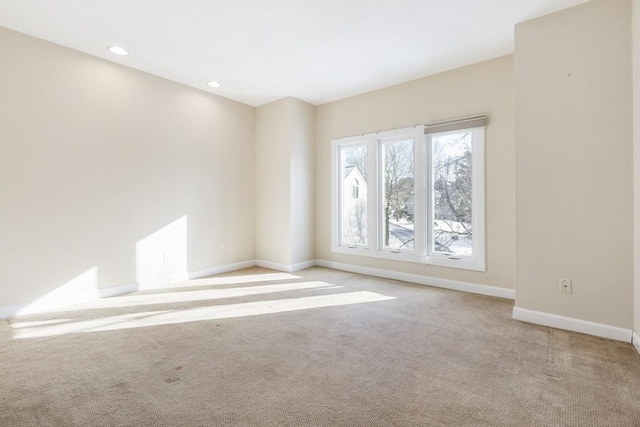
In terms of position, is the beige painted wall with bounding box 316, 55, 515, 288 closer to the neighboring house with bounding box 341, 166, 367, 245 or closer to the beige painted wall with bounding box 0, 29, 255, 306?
the neighboring house with bounding box 341, 166, 367, 245

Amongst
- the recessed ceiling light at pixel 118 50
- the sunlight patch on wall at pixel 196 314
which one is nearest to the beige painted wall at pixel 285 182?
the sunlight patch on wall at pixel 196 314

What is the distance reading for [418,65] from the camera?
3.70m

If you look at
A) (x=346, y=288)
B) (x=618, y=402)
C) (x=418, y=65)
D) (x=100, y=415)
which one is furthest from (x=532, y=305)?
(x=100, y=415)

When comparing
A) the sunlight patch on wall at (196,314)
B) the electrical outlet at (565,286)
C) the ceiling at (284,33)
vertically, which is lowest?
the sunlight patch on wall at (196,314)

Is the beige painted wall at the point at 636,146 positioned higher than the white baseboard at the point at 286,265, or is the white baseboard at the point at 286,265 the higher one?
the beige painted wall at the point at 636,146

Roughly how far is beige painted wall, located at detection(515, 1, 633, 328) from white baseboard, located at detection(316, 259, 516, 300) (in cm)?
68

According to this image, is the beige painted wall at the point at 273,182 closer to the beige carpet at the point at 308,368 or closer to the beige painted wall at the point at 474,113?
the beige painted wall at the point at 474,113

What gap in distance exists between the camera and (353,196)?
4918 millimetres

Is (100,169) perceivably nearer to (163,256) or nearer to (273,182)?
(163,256)

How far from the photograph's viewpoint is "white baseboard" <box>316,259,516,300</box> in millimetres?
3482

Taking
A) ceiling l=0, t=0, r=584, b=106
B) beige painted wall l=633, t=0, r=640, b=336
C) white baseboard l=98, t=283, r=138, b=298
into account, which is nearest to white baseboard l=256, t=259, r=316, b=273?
white baseboard l=98, t=283, r=138, b=298

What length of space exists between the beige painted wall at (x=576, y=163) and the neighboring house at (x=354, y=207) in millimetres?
2259

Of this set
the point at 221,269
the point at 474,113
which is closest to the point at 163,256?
the point at 221,269

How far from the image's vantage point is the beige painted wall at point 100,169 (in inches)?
117
